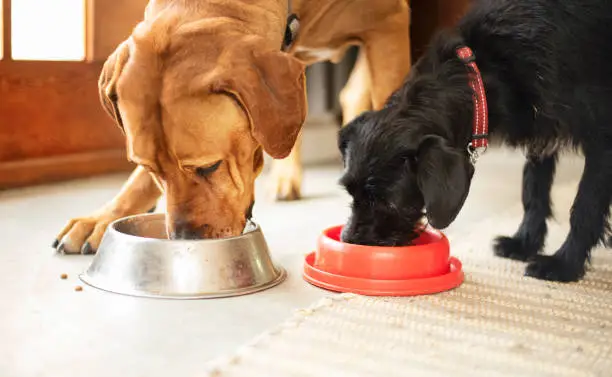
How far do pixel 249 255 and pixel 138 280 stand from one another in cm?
27

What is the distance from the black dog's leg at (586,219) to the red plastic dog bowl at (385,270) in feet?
1.00

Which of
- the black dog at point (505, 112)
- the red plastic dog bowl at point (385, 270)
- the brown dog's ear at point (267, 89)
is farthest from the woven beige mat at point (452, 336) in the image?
the brown dog's ear at point (267, 89)

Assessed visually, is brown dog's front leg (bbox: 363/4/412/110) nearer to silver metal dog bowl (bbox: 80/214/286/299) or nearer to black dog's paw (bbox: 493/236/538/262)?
black dog's paw (bbox: 493/236/538/262)

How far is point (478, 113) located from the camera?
73.1 inches

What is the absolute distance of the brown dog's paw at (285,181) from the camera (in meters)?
3.10

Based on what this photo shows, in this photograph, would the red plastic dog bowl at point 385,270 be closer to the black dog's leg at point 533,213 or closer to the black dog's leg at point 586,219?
the black dog's leg at point 586,219

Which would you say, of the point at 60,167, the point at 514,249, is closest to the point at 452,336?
the point at 514,249

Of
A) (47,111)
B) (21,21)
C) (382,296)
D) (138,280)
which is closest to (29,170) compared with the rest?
(47,111)

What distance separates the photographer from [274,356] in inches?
51.9

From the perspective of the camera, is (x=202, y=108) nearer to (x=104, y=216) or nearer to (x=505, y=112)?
(x=104, y=216)

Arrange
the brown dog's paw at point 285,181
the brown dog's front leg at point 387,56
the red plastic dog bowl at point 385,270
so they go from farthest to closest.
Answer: the brown dog's paw at point 285,181
the brown dog's front leg at point 387,56
the red plastic dog bowl at point 385,270

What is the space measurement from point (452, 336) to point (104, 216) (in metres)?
1.15

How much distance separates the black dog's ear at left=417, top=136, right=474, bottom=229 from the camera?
5.36ft

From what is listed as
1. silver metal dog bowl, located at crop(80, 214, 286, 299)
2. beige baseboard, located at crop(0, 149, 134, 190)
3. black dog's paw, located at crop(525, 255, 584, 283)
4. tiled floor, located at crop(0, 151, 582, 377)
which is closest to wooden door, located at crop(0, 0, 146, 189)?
Answer: beige baseboard, located at crop(0, 149, 134, 190)
